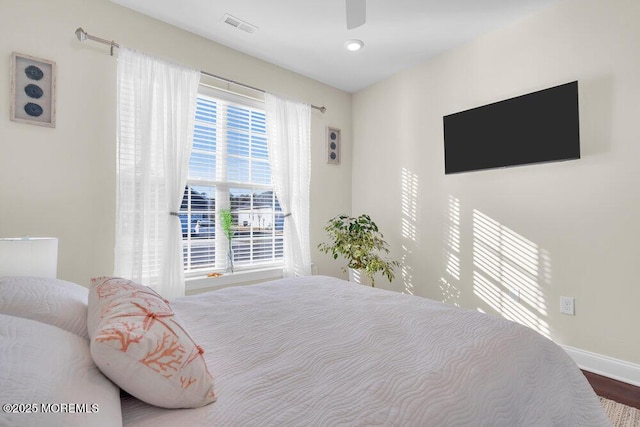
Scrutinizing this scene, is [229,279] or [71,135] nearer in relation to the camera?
[71,135]

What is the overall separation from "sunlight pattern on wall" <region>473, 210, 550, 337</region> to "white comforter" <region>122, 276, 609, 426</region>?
144cm

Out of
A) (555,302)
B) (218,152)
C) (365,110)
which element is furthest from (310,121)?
(555,302)

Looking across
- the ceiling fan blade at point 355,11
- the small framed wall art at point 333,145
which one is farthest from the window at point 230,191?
the ceiling fan blade at point 355,11

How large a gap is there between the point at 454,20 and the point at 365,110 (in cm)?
148

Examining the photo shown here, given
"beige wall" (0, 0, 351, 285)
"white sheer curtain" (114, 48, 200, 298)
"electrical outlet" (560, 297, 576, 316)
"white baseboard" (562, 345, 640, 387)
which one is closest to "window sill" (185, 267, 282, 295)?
"white sheer curtain" (114, 48, 200, 298)

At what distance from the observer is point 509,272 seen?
259 cm

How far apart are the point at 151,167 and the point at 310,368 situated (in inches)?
85.2

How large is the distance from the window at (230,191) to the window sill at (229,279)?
3.5 inches

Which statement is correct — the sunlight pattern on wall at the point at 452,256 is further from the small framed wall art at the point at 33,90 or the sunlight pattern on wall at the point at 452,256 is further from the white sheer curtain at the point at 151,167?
the small framed wall art at the point at 33,90

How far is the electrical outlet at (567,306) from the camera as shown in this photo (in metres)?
2.27

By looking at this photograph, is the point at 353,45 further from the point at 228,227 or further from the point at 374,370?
the point at 374,370

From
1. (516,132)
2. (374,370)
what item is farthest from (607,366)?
(374,370)

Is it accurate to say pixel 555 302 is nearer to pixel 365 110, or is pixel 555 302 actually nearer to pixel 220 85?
pixel 365 110

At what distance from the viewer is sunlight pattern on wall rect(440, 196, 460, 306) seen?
2.96m
